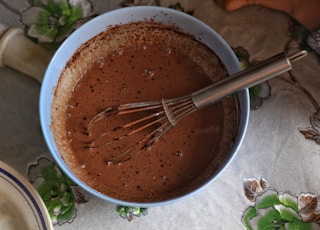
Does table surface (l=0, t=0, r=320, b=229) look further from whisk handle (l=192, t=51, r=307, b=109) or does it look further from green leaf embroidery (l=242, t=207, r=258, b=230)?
whisk handle (l=192, t=51, r=307, b=109)

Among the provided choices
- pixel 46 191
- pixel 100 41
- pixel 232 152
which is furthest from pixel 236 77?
pixel 46 191

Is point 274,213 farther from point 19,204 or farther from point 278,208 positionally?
point 19,204

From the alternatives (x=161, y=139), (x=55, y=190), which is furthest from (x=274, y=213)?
(x=55, y=190)

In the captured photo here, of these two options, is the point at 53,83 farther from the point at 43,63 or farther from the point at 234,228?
the point at 234,228

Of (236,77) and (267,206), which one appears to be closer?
(236,77)

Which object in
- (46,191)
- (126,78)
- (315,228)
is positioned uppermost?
(126,78)

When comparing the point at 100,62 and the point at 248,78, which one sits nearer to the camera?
the point at 248,78

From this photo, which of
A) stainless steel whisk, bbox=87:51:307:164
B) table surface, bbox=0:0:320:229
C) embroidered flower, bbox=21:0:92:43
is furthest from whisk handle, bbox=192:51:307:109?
embroidered flower, bbox=21:0:92:43

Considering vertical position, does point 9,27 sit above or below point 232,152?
above
